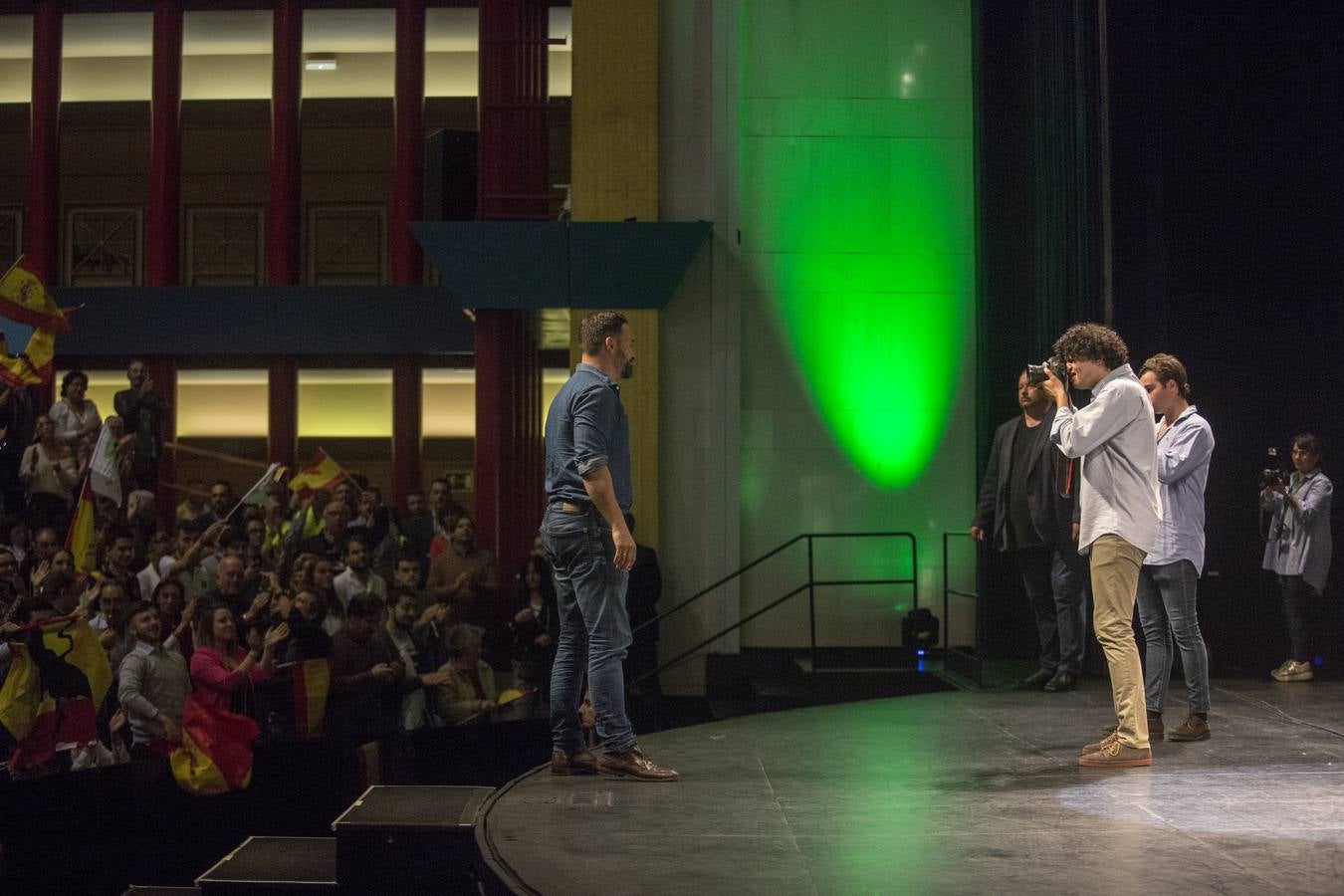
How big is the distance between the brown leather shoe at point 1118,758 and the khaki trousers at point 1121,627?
1.0 inches

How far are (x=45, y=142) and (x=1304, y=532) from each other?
569 inches

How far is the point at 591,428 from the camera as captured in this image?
5.60 metres

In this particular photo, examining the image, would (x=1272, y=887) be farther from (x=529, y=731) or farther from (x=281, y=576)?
(x=281, y=576)

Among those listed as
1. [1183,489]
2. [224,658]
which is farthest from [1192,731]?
[224,658]

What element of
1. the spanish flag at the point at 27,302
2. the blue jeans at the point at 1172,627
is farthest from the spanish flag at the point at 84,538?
the blue jeans at the point at 1172,627

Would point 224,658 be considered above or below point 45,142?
below

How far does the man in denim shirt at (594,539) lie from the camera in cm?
561

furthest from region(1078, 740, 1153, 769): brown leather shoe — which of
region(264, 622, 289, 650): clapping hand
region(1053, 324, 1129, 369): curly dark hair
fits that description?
region(264, 622, 289, 650): clapping hand

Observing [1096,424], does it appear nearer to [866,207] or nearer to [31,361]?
[866,207]

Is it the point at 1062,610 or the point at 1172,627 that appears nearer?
the point at 1172,627

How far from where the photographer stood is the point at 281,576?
10148 mm

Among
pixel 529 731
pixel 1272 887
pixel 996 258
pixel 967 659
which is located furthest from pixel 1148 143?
pixel 1272 887

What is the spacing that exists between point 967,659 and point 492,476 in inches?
223

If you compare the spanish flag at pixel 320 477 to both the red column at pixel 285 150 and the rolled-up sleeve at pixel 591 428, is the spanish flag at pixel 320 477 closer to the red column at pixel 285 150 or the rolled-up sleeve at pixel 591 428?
the red column at pixel 285 150
